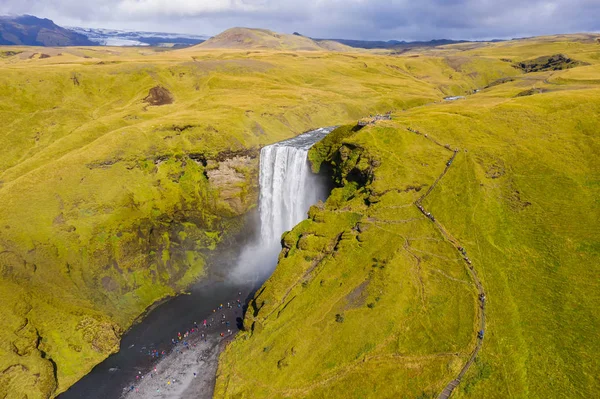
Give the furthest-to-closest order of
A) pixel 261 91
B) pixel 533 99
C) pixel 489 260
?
pixel 261 91 → pixel 533 99 → pixel 489 260

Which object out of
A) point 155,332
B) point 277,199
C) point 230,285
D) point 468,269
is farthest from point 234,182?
point 468,269

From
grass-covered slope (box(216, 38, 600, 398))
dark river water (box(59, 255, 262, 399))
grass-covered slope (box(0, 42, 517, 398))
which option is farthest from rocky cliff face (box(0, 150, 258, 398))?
grass-covered slope (box(216, 38, 600, 398))

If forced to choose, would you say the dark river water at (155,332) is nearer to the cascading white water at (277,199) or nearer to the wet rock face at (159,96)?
the cascading white water at (277,199)

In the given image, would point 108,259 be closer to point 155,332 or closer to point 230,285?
point 155,332

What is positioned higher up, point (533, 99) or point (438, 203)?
point (533, 99)

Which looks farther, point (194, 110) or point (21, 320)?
point (194, 110)

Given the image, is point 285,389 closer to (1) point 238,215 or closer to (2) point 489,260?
(2) point 489,260

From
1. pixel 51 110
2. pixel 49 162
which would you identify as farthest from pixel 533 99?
pixel 51 110

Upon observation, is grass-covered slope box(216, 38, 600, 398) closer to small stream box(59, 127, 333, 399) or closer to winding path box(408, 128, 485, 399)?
winding path box(408, 128, 485, 399)

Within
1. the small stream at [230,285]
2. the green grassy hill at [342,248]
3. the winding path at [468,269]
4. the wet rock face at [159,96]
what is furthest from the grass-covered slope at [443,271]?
the wet rock face at [159,96]
